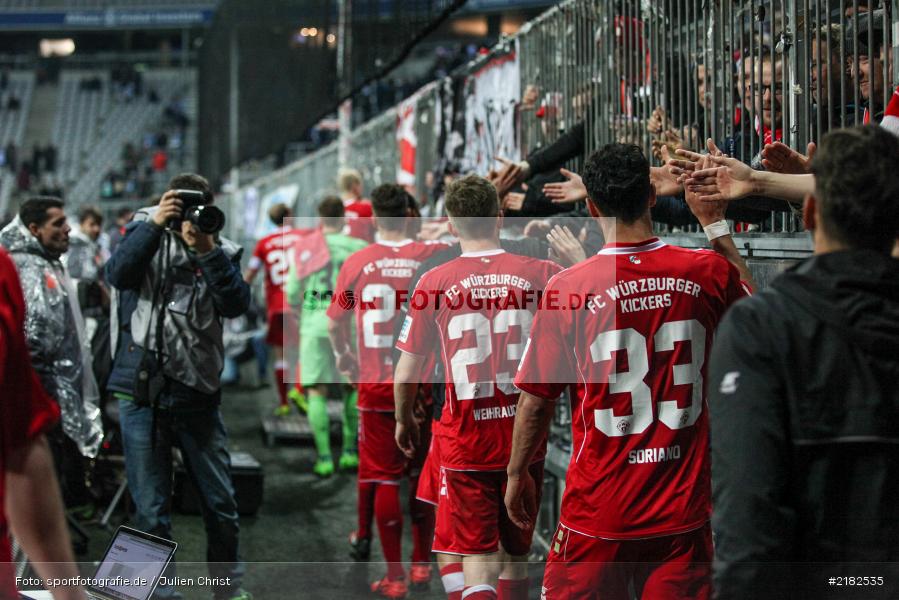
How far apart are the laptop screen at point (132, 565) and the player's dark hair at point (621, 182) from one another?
6.99 feet

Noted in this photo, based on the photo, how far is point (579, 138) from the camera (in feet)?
19.8

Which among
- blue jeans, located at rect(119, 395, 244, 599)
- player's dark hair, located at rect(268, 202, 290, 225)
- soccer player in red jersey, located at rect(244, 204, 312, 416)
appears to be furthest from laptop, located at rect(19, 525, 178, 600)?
player's dark hair, located at rect(268, 202, 290, 225)

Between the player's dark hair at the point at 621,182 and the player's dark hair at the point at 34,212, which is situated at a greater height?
the player's dark hair at the point at 34,212

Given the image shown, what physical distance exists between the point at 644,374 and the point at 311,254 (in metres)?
6.03

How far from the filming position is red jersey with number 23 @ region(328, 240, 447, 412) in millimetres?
6406

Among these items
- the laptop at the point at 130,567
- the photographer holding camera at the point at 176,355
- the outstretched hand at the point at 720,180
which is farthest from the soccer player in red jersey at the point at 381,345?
the outstretched hand at the point at 720,180

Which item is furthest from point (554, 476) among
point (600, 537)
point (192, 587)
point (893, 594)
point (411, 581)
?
point (893, 594)

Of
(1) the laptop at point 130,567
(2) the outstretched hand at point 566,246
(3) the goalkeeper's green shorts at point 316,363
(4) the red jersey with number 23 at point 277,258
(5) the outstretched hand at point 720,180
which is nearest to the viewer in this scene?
(5) the outstretched hand at point 720,180

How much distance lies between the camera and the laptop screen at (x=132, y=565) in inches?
158

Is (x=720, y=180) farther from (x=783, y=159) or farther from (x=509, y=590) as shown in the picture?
(x=509, y=590)

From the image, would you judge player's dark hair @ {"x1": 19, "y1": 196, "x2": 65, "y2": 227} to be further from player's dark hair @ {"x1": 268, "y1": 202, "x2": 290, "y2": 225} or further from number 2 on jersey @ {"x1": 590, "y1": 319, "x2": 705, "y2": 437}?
player's dark hair @ {"x1": 268, "y1": 202, "x2": 290, "y2": 225}

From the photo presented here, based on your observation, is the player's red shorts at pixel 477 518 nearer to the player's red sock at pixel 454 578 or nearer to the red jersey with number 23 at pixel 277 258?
the player's red sock at pixel 454 578

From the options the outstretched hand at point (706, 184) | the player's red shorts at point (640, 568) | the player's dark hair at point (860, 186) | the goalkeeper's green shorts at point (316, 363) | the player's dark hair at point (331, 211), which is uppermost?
the player's dark hair at point (331, 211)

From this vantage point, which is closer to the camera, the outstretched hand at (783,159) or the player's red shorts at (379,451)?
the outstretched hand at (783,159)
